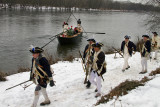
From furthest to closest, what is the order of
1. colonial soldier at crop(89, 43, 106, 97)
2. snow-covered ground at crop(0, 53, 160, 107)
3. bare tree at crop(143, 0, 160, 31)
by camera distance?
1. bare tree at crop(143, 0, 160, 31)
2. colonial soldier at crop(89, 43, 106, 97)
3. snow-covered ground at crop(0, 53, 160, 107)

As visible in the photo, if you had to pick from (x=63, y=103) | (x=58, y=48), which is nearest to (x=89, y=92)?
(x=63, y=103)

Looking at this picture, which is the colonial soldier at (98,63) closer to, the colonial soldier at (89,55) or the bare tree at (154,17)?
the colonial soldier at (89,55)

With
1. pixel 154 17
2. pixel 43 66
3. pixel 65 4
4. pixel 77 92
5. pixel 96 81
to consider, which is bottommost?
pixel 77 92

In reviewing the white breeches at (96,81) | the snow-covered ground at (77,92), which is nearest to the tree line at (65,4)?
the snow-covered ground at (77,92)

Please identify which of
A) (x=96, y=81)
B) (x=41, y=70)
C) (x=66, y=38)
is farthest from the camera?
(x=66, y=38)

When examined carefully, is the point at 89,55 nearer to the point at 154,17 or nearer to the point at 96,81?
the point at 96,81

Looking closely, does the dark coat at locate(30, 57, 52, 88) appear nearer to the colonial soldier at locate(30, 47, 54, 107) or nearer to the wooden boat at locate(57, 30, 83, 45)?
the colonial soldier at locate(30, 47, 54, 107)

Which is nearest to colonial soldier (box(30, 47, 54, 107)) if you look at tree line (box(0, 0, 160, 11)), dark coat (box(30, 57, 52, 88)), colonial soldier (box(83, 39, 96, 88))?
dark coat (box(30, 57, 52, 88))

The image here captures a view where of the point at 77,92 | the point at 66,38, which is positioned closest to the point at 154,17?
the point at 66,38

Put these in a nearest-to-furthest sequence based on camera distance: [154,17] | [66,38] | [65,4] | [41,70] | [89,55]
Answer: [41,70] → [89,55] → [154,17] → [66,38] → [65,4]

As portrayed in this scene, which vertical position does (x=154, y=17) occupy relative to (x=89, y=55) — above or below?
above

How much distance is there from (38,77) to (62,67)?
473 centimetres

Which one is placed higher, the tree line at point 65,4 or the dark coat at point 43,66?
the tree line at point 65,4

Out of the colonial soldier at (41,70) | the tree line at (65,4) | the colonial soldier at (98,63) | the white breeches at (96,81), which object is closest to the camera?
the colonial soldier at (41,70)
